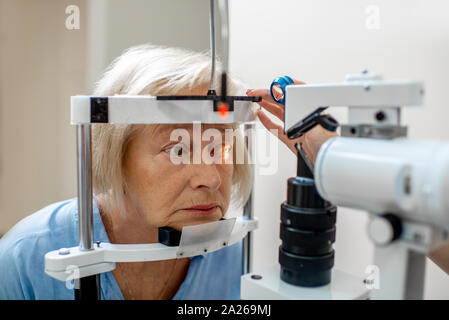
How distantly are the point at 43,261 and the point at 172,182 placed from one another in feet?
1.15

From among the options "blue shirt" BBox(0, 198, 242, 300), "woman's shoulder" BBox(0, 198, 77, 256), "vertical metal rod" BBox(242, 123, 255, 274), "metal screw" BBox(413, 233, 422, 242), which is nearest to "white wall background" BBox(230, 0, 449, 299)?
"vertical metal rod" BBox(242, 123, 255, 274)

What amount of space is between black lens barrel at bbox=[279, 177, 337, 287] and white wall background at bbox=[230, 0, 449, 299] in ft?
1.26

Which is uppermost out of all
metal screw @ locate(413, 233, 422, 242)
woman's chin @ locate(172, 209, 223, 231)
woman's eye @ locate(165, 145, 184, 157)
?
woman's eye @ locate(165, 145, 184, 157)

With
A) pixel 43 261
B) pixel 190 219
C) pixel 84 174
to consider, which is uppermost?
pixel 84 174

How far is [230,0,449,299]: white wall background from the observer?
2.60ft

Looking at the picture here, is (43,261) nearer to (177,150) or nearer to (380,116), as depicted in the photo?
(177,150)

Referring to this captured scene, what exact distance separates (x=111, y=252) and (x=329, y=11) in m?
0.70

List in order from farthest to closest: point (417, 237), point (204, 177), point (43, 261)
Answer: point (43, 261), point (204, 177), point (417, 237)

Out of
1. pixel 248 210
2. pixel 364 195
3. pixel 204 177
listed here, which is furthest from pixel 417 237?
pixel 248 210

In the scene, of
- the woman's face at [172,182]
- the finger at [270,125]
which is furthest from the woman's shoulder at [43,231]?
the finger at [270,125]

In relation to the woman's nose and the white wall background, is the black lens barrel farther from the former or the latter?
the white wall background

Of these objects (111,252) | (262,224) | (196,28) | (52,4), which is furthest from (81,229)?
(52,4)

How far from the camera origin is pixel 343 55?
A: 914 millimetres

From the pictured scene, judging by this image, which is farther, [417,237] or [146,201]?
[146,201]
